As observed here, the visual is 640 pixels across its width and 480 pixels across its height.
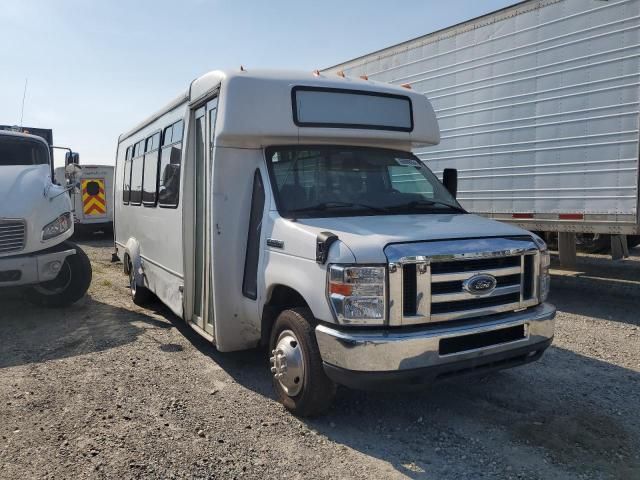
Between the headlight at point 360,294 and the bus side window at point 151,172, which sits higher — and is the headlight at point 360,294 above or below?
below

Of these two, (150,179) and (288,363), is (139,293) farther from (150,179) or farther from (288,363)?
(288,363)

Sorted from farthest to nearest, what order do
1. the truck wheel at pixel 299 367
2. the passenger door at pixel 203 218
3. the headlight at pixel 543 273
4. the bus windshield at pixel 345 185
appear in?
the passenger door at pixel 203 218 < the bus windshield at pixel 345 185 < the headlight at pixel 543 273 < the truck wheel at pixel 299 367

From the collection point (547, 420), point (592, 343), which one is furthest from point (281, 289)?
point (592, 343)

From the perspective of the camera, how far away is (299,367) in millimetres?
4027

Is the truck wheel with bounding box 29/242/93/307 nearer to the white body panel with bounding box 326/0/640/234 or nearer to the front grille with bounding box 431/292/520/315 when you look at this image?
the white body panel with bounding box 326/0/640/234

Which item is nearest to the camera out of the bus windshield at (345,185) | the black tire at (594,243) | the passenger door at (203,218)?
the bus windshield at (345,185)

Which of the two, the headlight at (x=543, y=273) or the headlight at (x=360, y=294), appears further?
the headlight at (x=543, y=273)

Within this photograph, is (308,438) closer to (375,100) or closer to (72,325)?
(375,100)

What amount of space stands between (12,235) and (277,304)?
4316mm

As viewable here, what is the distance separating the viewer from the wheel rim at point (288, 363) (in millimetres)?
4041

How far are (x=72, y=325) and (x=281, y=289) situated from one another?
402cm

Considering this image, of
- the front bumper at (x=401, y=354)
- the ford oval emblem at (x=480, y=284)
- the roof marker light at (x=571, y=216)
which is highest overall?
the roof marker light at (x=571, y=216)

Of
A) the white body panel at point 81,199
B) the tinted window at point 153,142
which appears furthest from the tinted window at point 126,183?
the white body panel at point 81,199

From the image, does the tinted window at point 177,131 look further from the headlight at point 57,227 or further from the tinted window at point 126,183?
the tinted window at point 126,183
